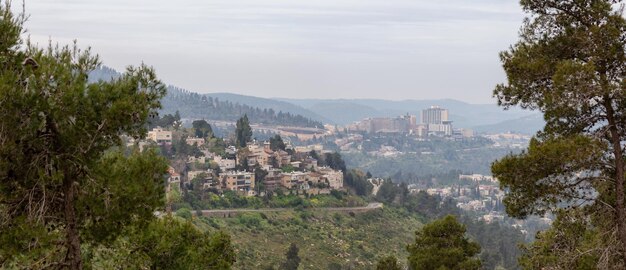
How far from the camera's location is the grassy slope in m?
35.0

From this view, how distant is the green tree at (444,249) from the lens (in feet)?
39.8

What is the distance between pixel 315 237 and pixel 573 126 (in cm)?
3530

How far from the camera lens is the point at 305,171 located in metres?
61.4

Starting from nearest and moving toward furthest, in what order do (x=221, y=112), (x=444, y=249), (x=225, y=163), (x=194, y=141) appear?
1. (x=444, y=249)
2. (x=225, y=163)
3. (x=194, y=141)
4. (x=221, y=112)

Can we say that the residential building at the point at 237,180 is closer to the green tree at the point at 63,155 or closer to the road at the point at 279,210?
the road at the point at 279,210

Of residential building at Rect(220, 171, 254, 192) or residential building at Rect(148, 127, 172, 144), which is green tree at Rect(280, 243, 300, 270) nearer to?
residential building at Rect(220, 171, 254, 192)

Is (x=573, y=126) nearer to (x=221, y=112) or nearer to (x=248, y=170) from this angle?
(x=248, y=170)

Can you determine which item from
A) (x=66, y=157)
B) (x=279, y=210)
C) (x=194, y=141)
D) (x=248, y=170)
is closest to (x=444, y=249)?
(x=66, y=157)

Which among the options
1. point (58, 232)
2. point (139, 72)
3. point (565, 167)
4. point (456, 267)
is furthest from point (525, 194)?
point (456, 267)

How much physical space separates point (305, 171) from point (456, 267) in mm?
49498

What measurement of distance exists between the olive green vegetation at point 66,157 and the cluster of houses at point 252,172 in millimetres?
41352

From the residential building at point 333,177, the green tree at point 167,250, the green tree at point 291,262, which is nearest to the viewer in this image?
the green tree at point 167,250

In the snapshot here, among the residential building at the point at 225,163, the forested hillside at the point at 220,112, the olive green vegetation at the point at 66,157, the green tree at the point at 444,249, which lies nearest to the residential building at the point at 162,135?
the residential building at the point at 225,163

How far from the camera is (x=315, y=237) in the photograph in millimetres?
41125
